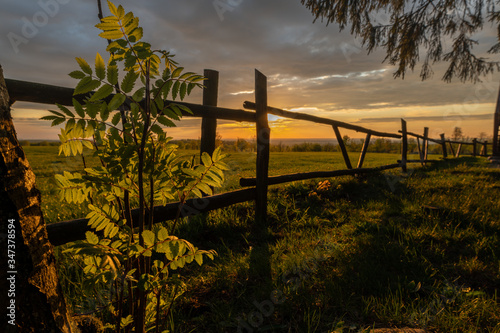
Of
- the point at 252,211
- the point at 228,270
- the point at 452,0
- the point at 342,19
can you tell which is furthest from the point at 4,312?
the point at 452,0

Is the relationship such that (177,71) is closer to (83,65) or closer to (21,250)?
(83,65)

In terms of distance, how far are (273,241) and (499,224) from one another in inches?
112

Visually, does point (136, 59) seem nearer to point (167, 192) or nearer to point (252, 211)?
point (167, 192)

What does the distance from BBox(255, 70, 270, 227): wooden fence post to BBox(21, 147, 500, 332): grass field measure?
0.58 ft

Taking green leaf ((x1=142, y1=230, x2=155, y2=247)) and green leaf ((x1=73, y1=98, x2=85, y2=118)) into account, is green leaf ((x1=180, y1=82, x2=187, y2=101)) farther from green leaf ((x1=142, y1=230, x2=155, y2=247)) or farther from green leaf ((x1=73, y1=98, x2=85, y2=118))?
green leaf ((x1=142, y1=230, x2=155, y2=247))

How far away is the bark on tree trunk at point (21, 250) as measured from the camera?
0.88 metres

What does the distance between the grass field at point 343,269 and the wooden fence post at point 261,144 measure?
7.0 inches

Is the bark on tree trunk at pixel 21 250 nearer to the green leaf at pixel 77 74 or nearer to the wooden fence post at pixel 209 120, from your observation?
the green leaf at pixel 77 74

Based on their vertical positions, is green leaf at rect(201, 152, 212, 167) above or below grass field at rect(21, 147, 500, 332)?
above

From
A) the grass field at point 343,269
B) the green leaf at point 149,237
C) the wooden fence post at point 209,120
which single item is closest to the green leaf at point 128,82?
the green leaf at point 149,237

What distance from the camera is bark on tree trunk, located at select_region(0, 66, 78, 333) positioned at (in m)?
0.88

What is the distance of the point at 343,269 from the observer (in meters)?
2.50

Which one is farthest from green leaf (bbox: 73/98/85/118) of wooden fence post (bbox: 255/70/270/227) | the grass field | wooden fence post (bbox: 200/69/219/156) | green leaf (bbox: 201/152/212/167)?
wooden fence post (bbox: 255/70/270/227)

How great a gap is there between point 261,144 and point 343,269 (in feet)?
6.22
